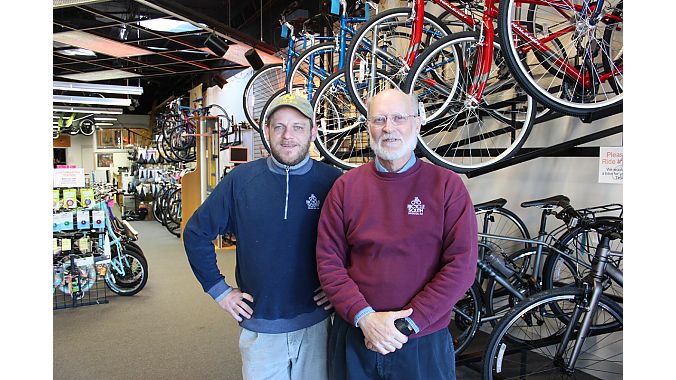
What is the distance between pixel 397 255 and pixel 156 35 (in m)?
6.84

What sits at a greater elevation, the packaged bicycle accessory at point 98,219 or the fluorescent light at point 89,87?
the fluorescent light at point 89,87

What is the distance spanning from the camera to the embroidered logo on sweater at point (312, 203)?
5.80 ft

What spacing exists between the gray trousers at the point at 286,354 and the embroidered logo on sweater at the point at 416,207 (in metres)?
0.61

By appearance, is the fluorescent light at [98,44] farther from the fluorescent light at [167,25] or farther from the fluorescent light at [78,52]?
the fluorescent light at [167,25]

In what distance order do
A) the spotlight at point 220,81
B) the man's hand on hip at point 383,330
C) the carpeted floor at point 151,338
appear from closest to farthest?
1. the man's hand on hip at point 383,330
2. the carpeted floor at point 151,338
3. the spotlight at point 220,81

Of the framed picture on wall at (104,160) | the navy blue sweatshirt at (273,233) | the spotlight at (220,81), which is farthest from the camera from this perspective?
the framed picture on wall at (104,160)

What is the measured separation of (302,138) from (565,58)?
5.00ft

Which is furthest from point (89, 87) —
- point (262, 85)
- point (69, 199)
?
point (262, 85)

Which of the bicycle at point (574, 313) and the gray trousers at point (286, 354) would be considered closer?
the gray trousers at point (286, 354)

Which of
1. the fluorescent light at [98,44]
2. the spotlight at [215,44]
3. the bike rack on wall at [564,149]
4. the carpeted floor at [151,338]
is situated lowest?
the carpeted floor at [151,338]

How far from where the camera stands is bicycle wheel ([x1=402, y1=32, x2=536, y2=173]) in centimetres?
254

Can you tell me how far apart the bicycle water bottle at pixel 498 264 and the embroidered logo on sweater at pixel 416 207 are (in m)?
1.60

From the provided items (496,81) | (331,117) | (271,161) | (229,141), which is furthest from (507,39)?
(229,141)

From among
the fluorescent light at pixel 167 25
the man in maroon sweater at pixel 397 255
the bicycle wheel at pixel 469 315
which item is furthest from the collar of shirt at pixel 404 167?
the fluorescent light at pixel 167 25
